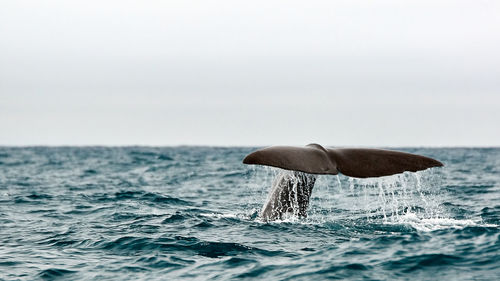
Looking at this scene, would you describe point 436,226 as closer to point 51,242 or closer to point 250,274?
point 250,274

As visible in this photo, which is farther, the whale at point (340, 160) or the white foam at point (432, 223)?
the white foam at point (432, 223)

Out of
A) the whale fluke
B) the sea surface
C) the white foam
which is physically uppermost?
the whale fluke

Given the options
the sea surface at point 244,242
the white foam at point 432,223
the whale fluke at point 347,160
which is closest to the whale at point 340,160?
the whale fluke at point 347,160

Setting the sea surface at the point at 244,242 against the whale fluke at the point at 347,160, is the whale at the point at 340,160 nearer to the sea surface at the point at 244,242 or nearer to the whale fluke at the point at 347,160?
the whale fluke at the point at 347,160

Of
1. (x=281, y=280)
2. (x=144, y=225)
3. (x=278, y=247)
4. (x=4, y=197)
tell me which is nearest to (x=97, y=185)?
(x=4, y=197)

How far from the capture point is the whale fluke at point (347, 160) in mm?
7477

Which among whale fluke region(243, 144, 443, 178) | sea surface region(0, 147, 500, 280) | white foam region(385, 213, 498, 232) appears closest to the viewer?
sea surface region(0, 147, 500, 280)

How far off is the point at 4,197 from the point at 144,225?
754 centimetres

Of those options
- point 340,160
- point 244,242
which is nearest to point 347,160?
point 340,160

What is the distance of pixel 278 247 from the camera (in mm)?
8500

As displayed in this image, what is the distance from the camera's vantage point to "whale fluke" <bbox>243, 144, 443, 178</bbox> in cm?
748

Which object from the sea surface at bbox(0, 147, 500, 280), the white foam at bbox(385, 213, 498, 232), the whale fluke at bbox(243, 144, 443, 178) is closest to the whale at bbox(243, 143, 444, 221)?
the whale fluke at bbox(243, 144, 443, 178)

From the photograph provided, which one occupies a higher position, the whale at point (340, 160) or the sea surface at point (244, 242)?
the whale at point (340, 160)

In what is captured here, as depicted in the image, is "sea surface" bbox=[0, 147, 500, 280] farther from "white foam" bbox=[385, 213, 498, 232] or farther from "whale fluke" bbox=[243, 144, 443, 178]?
"whale fluke" bbox=[243, 144, 443, 178]
